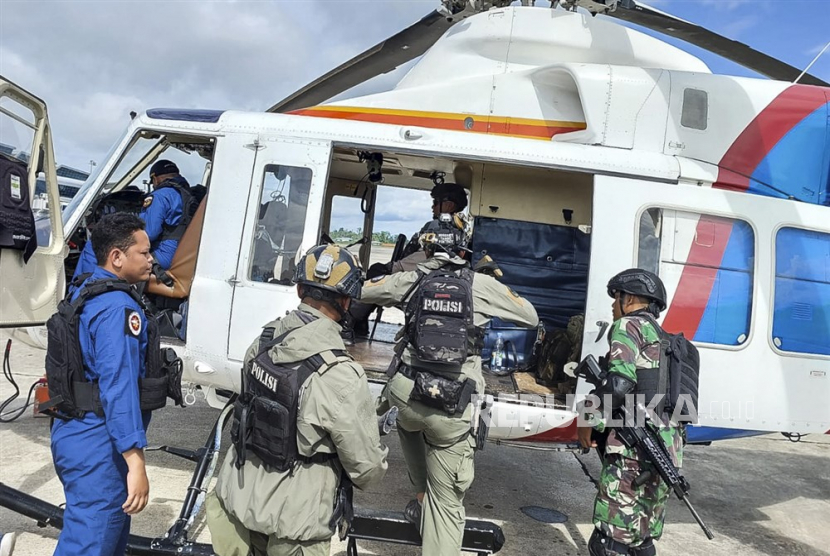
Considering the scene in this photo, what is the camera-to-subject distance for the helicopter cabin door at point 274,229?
12.0 feet

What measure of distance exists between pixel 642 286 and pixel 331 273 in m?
1.77

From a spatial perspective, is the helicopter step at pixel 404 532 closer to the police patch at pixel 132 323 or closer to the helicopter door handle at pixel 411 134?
the police patch at pixel 132 323

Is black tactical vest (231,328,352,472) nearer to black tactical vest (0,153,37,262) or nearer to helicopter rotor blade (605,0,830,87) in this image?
black tactical vest (0,153,37,262)

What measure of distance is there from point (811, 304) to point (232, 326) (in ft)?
13.0

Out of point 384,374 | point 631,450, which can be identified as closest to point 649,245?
point 631,450

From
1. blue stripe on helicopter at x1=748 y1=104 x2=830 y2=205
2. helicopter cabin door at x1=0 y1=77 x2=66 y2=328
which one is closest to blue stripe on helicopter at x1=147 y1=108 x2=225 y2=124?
helicopter cabin door at x1=0 y1=77 x2=66 y2=328

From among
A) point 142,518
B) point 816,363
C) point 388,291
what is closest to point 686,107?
point 816,363

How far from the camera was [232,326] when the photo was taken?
12.1 feet

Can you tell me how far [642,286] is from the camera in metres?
2.90

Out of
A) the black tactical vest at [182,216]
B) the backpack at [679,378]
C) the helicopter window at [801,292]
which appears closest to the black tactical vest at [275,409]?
the backpack at [679,378]

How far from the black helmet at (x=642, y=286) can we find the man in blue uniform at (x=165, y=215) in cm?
312

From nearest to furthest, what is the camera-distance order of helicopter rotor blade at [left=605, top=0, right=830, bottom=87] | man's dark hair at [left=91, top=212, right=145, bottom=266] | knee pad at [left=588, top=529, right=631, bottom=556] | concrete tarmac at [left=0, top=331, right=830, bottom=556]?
man's dark hair at [left=91, top=212, right=145, bottom=266]
knee pad at [left=588, top=529, right=631, bottom=556]
concrete tarmac at [left=0, top=331, right=830, bottom=556]
helicopter rotor blade at [left=605, top=0, right=830, bottom=87]

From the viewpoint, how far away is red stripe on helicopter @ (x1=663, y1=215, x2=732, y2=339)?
3590mm

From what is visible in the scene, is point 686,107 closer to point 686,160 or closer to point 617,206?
point 686,160
